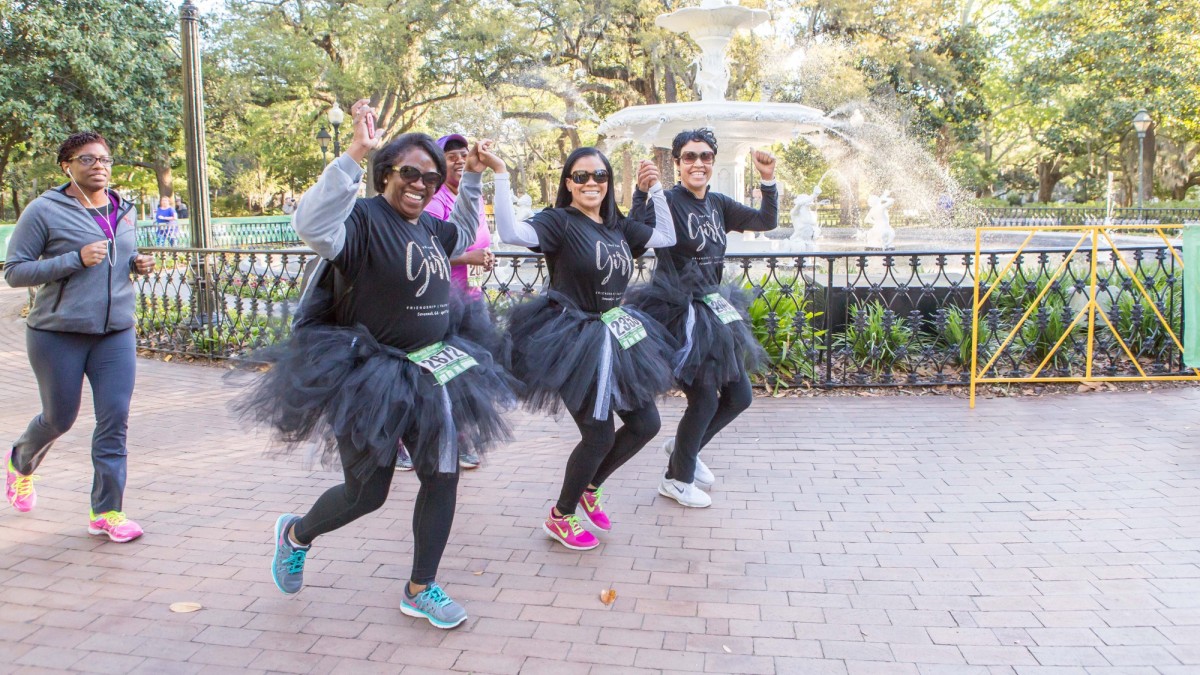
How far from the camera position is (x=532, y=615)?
3.53 m

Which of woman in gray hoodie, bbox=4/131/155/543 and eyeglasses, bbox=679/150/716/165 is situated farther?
eyeglasses, bbox=679/150/716/165

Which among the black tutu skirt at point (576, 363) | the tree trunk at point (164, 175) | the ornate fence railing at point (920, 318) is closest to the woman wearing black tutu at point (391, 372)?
the black tutu skirt at point (576, 363)

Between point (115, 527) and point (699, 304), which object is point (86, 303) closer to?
point (115, 527)

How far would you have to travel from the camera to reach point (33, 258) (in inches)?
160

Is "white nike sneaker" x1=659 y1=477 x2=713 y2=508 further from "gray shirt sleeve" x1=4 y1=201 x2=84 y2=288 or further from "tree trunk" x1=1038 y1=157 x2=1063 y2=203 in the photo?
"tree trunk" x1=1038 y1=157 x2=1063 y2=203

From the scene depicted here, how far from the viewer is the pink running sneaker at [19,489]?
4652 mm

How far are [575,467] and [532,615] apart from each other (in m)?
0.76

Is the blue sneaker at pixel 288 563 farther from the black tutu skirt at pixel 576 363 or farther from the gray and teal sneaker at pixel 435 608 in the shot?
the black tutu skirt at pixel 576 363

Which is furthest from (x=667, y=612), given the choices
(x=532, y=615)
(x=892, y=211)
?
(x=892, y=211)

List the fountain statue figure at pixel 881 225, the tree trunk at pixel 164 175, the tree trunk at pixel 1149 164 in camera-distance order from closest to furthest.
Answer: the fountain statue figure at pixel 881 225 → the tree trunk at pixel 164 175 → the tree trunk at pixel 1149 164

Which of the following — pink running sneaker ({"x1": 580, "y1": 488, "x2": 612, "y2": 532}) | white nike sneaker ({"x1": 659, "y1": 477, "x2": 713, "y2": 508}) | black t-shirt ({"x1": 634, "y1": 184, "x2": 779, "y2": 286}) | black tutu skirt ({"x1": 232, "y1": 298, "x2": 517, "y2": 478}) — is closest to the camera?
black tutu skirt ({"x1": 232, "y1": 298, "x2": 517, "y2": 478})

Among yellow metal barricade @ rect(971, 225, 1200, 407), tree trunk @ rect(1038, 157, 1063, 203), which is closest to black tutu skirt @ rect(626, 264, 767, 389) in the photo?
yellow metal barricade @ rect(971, 225, 1200, 407)

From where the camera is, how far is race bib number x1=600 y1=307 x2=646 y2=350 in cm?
402

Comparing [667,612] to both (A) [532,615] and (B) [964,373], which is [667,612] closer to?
(A) [532,615]
